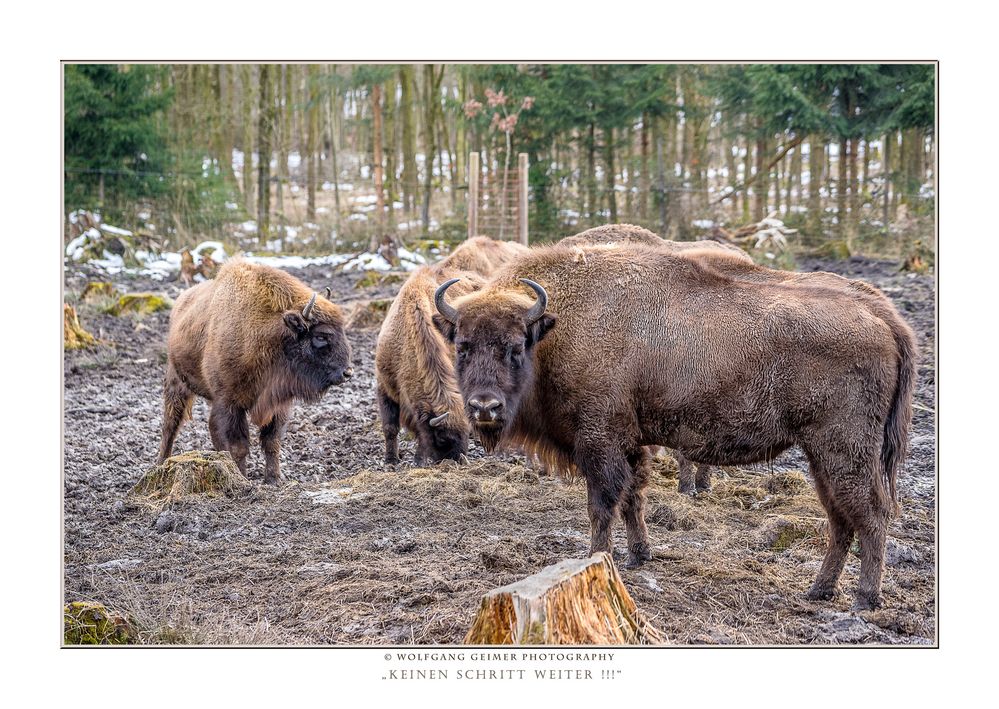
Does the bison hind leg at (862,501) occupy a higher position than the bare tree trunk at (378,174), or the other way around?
the bare tree trunk at (378,174)

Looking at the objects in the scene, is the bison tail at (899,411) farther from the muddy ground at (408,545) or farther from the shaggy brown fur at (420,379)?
the shaggy brown fur at (420,379)

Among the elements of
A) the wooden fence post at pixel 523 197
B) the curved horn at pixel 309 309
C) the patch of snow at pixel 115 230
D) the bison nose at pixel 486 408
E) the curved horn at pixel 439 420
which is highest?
the wooden fence post at pixel 523 197

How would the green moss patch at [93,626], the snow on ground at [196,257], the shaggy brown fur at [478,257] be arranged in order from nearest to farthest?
the green moss patch at [93,626]
the shaggy brown fur at [478,257]
the snow on ground at [196,257]

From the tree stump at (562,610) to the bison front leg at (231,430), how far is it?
4.54 meters

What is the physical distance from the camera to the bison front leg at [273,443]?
8.81 meters

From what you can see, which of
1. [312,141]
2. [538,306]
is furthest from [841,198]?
[538,306]

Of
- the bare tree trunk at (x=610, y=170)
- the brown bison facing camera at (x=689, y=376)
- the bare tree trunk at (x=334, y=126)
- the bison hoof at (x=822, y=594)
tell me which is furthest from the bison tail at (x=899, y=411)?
the bare tree trunk at (x=334, y=126)

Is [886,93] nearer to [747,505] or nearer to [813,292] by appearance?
[747,505]

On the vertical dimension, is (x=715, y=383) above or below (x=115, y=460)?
above

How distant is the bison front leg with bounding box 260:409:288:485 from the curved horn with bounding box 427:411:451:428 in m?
1.42

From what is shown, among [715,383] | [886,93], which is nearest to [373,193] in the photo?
[886,93]

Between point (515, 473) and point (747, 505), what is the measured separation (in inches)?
85.4

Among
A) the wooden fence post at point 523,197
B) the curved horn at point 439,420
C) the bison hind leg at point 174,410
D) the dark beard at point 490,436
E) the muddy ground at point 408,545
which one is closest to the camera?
the muddy ground at point 408,545

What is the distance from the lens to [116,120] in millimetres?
15602
